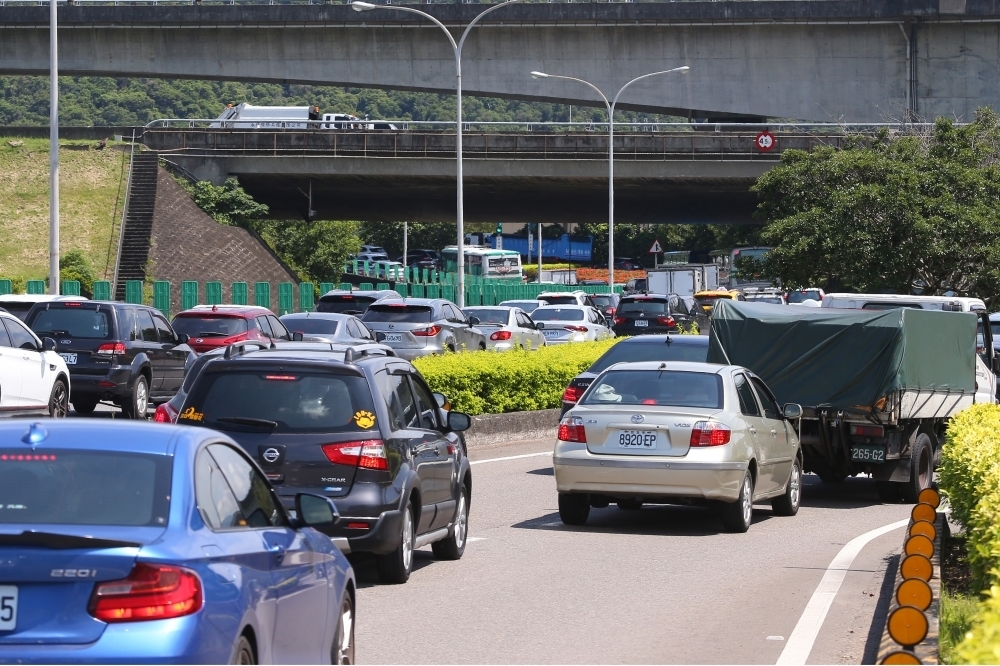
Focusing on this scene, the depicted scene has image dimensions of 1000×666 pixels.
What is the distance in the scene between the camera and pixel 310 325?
1051 inches

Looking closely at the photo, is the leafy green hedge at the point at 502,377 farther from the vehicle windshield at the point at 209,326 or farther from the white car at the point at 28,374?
the white car at the point at 28,374

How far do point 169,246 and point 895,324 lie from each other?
3739 centimetres

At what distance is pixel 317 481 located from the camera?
32.0 ft

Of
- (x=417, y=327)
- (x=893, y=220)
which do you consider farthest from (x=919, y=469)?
(x=893, y=220)

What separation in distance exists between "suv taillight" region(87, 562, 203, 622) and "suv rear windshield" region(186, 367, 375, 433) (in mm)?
4996

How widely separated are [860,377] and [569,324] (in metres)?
20.6

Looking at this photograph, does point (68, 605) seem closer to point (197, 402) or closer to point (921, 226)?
point (197, 402)

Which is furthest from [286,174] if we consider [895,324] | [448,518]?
[448,518]

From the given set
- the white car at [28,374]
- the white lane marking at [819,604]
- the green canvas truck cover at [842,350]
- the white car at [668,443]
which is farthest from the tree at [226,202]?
the white lane marking at [819,604]

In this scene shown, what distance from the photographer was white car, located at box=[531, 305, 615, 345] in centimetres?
3641

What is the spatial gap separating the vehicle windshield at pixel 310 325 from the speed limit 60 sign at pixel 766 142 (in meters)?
30.3

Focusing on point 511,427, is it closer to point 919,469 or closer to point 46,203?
point 919,469

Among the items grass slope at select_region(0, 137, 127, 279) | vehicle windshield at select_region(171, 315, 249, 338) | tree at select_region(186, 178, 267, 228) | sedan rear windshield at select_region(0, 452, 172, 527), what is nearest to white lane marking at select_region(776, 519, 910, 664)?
sedan rear windshield at select_region(0, 452, 172, 527)

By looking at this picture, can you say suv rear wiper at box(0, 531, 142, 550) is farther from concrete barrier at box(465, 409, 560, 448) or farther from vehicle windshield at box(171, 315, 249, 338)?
vehicle windshield at box(171, 315, 249, 338)
